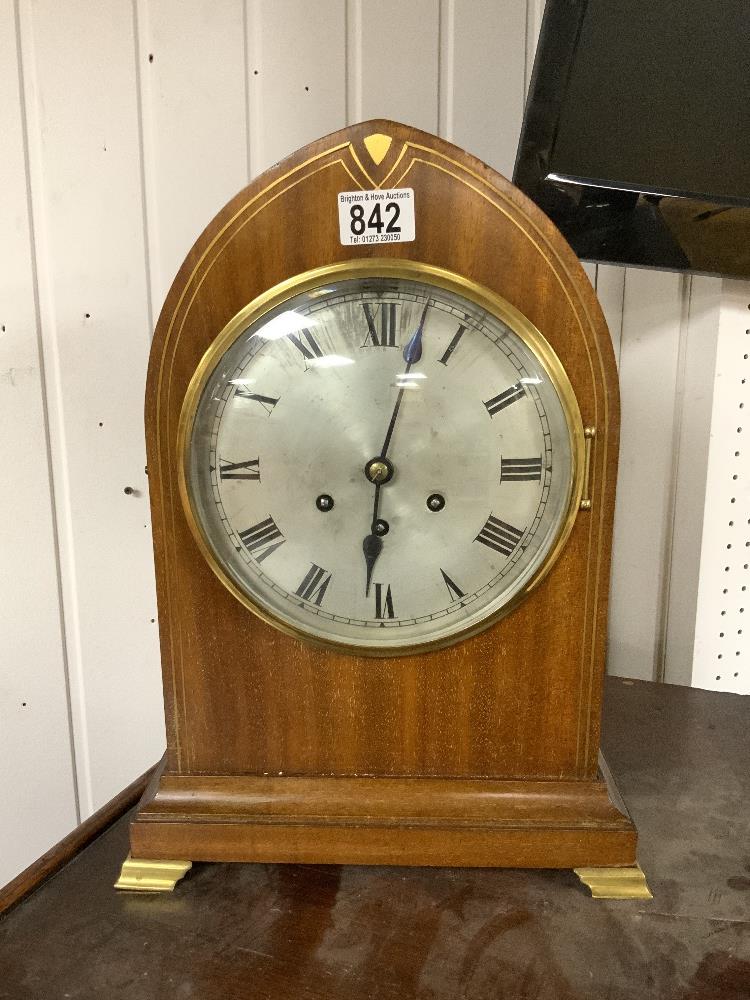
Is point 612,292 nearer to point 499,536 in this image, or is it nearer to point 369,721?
point 499,536

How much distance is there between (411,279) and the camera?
73cm

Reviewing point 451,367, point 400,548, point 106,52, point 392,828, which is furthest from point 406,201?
point 106,52

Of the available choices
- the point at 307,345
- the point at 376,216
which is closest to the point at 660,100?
the point at 376,216

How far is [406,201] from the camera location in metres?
0.72

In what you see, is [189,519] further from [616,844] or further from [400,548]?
[616,844]

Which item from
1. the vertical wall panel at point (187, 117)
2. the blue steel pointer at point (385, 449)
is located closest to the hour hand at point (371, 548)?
the blue steel pointer at point (385, 449)

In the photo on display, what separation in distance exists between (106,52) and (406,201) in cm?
72

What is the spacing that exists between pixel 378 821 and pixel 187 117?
103cm

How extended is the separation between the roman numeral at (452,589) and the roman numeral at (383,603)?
0.06 meters

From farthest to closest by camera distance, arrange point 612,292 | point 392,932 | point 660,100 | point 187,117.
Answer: point 612,292
point 187,117
point 660,100
point 392,932

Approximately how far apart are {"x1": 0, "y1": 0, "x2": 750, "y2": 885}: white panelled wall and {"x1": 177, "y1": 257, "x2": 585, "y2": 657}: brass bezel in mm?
541

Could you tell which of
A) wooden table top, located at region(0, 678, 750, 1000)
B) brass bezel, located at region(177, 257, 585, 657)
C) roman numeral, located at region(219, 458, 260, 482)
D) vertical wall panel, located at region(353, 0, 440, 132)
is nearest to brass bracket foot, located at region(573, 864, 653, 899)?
wooden table top, located at region(0, 678, 750, 1000)

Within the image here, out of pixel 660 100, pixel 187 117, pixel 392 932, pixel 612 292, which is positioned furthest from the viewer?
pixel 612 292

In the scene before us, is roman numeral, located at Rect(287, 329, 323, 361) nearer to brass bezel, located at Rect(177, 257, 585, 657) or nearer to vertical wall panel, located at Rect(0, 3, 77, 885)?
brass bezel, located at Rect(177, 257, 585, 657)
